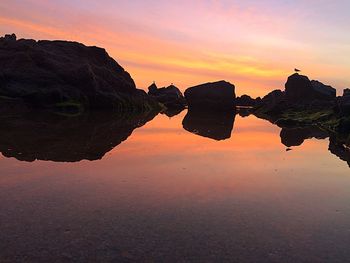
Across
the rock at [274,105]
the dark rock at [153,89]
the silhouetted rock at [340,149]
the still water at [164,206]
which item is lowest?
the still water at [164,206]

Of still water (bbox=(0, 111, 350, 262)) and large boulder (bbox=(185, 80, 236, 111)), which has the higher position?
large boulder (bbox=(185, 80, 236, 111))

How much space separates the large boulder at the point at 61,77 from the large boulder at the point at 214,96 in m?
24.6

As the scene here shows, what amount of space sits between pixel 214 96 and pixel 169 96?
27.4 meters

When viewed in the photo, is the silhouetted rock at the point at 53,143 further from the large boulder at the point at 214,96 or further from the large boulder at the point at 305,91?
the large boulder at the point at 305,91

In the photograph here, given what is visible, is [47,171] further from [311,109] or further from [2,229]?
[311,109]

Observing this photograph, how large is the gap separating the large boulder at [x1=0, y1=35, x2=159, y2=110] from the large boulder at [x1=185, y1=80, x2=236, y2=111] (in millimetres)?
24607

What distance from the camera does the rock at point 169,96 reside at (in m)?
132

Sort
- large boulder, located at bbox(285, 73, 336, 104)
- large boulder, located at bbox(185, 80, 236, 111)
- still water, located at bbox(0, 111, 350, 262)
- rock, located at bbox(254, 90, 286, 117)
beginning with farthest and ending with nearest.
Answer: large boulder, located at bbox(185, 80, 236, 111) → large boulder, located at bbox(285, 73, 336, 104) → rock, located at bbox(254, 90, 286, 117) → still water, located at bbox(0, 111, 350, 262)

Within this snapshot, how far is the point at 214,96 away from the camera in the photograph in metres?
116

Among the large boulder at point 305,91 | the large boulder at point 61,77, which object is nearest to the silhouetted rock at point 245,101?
the large boulder at point 305,91

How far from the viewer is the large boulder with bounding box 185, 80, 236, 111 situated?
115m

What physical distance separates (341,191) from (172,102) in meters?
117

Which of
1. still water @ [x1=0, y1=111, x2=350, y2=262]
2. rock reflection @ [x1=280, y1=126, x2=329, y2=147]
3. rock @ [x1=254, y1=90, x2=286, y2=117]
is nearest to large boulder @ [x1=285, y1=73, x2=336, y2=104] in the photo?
rock @ [x1=254, y1=90, x2=286, y2=117]

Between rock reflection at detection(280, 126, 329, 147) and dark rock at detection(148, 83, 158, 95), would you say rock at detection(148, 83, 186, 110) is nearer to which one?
dark rock at detection(148, 83, 158, 95)
